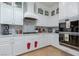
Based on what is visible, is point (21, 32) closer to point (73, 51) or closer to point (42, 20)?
point (42, 20)

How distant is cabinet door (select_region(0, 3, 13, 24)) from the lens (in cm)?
185

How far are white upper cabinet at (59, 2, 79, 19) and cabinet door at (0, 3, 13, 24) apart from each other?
0.97 meters

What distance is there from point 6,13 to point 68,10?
114 cm

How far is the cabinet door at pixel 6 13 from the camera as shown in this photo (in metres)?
1.85

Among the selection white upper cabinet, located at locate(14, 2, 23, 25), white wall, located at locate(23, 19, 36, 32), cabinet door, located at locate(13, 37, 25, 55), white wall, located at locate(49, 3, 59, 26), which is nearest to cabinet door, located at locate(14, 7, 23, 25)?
white upper cabinet, located at locate(14, 2, 23, 25)

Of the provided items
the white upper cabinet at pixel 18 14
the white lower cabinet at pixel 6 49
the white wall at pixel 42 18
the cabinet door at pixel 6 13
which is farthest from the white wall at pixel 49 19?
the white lower cabinet at pixel 6 49

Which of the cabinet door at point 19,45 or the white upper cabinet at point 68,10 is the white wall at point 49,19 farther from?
the cabinet door at point 19,45

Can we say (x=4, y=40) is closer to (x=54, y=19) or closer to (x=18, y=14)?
(x=18, y=14)

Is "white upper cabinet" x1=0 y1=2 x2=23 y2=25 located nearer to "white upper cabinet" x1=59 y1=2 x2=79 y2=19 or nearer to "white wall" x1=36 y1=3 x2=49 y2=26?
"white wall" x1=36 y1=3 x2=49 y2=26

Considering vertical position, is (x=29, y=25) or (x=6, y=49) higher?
(x=29, y=25)

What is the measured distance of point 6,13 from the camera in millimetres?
1899

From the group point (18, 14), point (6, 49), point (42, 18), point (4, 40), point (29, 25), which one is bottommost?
point (6, 49)

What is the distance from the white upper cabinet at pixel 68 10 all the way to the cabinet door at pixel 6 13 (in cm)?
97

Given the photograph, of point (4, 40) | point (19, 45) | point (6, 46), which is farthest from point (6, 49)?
point (19, 45)
